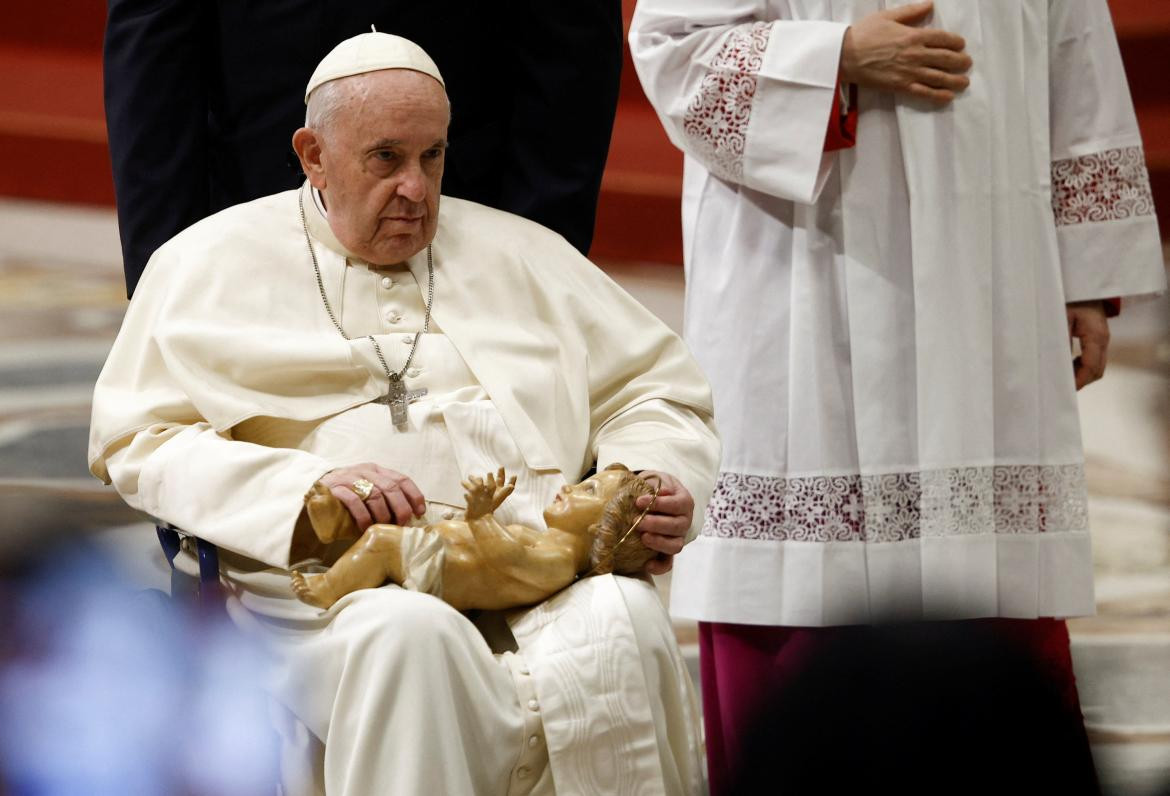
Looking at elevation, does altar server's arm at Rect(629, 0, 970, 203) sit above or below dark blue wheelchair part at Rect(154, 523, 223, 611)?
above

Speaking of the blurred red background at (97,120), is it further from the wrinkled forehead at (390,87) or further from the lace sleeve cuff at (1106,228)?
the wrinkled forehead at (390,87)

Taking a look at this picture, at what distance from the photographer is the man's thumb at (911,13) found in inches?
144

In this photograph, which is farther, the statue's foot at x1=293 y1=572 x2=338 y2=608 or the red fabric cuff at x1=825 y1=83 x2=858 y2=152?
the red fabric cuff at x1=825 y1=83 x2=858 y2=152

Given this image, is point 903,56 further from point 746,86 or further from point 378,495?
point 378,495

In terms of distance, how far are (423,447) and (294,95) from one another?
95 centimetres

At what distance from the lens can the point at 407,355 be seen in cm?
305

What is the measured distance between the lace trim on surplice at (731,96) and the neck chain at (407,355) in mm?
834

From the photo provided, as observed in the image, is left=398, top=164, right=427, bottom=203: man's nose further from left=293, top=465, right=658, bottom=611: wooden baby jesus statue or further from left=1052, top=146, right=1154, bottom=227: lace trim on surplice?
left=1052, top=146, right=1154, bottom=227: lace trim on surplice

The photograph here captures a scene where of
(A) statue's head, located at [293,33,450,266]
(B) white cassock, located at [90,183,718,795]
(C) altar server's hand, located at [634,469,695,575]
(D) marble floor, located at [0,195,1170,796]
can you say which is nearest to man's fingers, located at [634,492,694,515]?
(C) altar server's hand, located at [634,469,695,575]

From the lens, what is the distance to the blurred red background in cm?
696

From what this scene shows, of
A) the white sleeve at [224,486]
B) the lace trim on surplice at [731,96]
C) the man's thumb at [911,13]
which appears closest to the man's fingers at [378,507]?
the white sleeve at [224,486]

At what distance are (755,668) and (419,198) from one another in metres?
1.47

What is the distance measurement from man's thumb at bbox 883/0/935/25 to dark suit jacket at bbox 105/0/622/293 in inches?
23.4

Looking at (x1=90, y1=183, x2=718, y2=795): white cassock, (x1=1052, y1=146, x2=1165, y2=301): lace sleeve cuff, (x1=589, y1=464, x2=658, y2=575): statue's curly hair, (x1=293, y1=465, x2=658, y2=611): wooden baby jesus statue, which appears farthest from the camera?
(x1=1052, y1=146, x2=1165, y2=301): lace sleeve cuff
